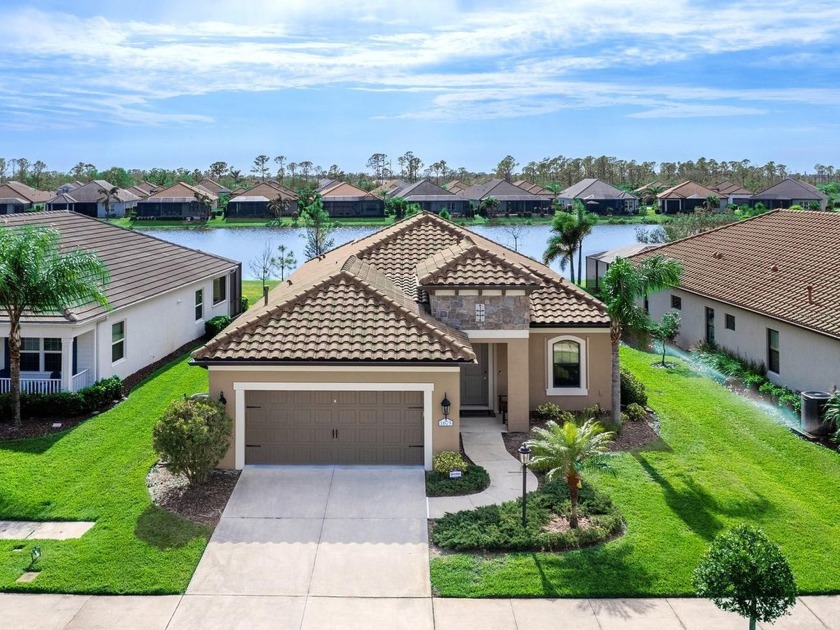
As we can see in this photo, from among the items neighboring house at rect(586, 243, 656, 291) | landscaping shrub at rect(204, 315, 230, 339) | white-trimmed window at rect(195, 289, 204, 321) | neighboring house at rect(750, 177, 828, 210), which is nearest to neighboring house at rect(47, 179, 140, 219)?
white-trimmed window at rect(195, 289, 204, 321)

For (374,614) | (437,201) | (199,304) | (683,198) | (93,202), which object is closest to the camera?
(374,614)

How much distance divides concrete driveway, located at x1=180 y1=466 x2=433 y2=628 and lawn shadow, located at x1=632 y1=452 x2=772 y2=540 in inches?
185

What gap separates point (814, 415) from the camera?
16984 millimetres

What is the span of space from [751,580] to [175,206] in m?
98.5

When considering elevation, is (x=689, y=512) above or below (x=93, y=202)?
below

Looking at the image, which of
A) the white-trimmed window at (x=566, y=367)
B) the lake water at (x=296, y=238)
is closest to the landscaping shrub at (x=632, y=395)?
the white-trimmed window at (x=566, y=367)

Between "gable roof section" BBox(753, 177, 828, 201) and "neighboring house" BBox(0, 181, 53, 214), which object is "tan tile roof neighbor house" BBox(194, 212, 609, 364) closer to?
"neighboring house" BBox(0, 181, 53, 214)

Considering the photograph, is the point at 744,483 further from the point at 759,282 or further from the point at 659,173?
the point at 659,173

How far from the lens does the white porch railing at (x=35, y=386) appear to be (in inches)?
734

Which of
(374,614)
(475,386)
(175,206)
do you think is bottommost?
(374,614)

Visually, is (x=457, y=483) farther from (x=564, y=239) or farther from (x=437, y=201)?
(x=437, y=201)

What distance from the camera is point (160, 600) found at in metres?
10.3

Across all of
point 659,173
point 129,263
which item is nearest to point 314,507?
point 129,263

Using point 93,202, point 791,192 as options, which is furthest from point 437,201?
point 791,192
